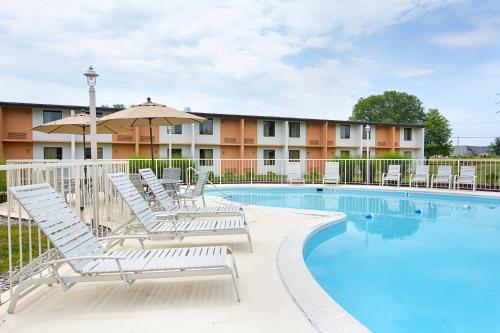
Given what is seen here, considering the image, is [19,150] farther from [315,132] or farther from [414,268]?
[414,268]

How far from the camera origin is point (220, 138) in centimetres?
2712

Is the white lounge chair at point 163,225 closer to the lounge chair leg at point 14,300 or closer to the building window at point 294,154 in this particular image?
the lounge chair leg at point 14,300

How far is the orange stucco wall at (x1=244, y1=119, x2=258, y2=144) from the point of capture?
91.3 feet

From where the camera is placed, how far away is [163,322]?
8.62ft

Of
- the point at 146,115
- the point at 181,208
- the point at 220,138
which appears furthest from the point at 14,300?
the point at 220,138

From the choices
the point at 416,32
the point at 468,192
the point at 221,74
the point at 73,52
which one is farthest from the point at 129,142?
the point at 468,192

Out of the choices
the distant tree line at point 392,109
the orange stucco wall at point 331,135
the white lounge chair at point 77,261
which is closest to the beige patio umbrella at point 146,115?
the white lounge chair at point 77,261

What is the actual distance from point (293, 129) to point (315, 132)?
221 centimetres

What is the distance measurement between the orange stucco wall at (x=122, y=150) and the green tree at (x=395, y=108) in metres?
45.5

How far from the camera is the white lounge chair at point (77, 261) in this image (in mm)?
2824

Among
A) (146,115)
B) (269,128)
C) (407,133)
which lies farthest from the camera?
(407,133)

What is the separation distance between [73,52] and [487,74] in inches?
815

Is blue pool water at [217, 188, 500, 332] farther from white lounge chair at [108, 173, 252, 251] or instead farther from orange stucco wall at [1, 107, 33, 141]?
orange stucco wall at [1, 107, 33, 141]

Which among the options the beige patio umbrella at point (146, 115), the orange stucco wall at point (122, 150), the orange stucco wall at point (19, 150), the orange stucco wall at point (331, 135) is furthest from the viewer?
the orange stucco wall at point (331, 135)
